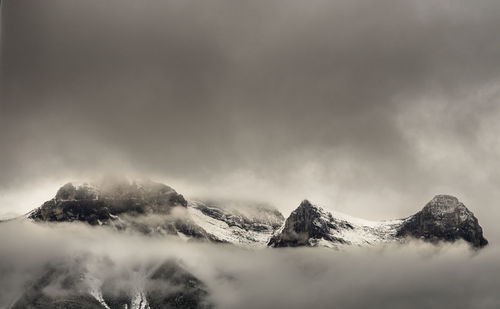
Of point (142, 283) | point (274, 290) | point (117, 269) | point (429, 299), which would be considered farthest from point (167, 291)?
point (429, 299)

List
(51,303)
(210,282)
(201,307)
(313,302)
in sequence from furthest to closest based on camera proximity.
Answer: (210,282) < (313,302) < (201,307) < (51,303)

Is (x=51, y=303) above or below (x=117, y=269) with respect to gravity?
below

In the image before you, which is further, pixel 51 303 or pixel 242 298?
pixel 242 298

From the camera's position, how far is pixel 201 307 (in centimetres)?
16862

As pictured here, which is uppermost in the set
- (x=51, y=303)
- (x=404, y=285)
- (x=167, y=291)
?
(x=404, y=285)

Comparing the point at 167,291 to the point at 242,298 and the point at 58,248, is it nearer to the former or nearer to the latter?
the point at 242,298

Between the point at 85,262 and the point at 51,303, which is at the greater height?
the point at 85,262

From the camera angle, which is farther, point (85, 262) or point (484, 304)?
point (85, 262)

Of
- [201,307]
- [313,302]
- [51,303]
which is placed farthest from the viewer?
[313,302]

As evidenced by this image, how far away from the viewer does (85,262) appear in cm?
18875

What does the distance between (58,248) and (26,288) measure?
44.0 metres

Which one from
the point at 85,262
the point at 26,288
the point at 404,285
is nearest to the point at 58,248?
the point at 85,262

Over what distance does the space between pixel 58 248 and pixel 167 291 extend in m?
40.8

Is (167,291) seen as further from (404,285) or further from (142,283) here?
(404,285)
